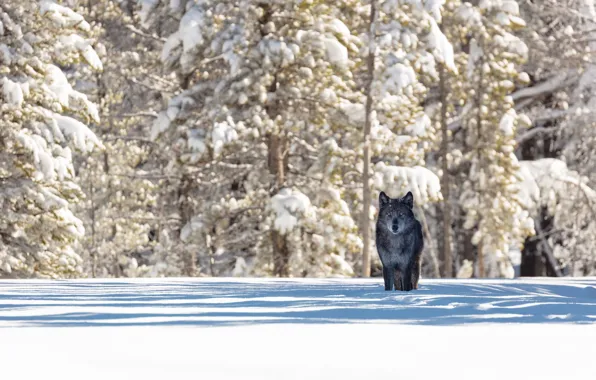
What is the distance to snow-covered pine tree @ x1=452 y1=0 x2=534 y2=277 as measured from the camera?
33.7 metres

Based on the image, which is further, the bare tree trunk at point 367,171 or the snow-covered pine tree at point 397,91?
the snow-covered pine tree at point 397,91

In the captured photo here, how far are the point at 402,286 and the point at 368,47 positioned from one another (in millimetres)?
18175

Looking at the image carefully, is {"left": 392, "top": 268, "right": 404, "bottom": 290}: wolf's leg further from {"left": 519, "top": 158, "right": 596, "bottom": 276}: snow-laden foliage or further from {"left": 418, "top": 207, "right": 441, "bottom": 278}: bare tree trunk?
{"left": 519, "top": 158, "right": 596, "bottom": 276}: snow-laden foliage

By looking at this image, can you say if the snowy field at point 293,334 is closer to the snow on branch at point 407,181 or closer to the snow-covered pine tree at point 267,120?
the snow-covered pine tree at point 267,120

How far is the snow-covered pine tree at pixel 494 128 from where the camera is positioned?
33.7 meters

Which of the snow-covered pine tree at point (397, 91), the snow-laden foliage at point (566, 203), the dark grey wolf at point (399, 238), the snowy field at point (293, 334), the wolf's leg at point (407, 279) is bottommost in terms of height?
the snowy field at point (293, 334)

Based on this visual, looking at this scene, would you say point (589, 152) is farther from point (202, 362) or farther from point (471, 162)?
point (202, 362)

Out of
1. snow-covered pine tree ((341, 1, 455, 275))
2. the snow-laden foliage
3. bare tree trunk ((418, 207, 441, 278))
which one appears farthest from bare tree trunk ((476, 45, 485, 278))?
snow-covered pine tree ((341, 1, 455, 275))

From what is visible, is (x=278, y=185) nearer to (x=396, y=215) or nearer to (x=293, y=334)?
(x=396, y=215)

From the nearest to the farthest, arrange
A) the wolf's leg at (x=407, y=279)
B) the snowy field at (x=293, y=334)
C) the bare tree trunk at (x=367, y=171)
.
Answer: the snowy field at (x=293, y=334), the wolf's leg at (x=407, y=279), the bare tree trunk at (x=367, y=171)

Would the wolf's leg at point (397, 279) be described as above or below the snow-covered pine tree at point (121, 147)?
below

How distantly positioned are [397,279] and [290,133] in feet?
58.6

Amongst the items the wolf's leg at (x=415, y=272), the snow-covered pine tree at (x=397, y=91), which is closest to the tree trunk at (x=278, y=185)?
the snow-covered pine tree at (x=397, y=91)

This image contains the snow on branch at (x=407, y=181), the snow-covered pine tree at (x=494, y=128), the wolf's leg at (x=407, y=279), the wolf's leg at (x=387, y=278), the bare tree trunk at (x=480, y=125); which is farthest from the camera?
the bare tree trunk at (x=480, y=125)
